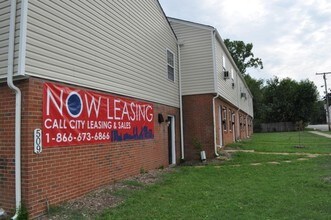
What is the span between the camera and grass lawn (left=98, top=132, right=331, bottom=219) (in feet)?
19.8

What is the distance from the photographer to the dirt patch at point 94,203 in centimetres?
590

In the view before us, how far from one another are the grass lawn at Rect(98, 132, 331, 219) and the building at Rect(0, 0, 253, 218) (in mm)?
1225

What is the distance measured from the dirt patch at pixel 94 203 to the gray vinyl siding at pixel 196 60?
696 centimetres

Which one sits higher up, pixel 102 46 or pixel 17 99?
pixel 102 46

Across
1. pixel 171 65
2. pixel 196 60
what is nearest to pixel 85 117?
pixel 171 65

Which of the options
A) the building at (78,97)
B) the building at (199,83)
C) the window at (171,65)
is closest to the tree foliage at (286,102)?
the building at (199,83)

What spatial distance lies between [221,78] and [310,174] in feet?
25.2

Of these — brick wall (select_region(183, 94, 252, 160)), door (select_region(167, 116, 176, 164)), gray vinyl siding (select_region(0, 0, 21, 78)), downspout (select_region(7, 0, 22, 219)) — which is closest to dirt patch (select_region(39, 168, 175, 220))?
downspout (select_region(7, 0, 22, 219))

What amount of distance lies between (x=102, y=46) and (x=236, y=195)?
5017 mm

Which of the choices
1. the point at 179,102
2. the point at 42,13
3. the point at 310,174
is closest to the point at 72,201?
the point at 42,13

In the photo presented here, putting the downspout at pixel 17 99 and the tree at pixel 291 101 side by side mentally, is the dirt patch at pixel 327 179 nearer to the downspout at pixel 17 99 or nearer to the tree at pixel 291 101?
the downspout at pixel 17 99

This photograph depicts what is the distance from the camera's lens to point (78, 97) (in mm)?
7219

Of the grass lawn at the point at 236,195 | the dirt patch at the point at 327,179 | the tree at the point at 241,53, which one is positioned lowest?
the grass lawn at the point at 236,195

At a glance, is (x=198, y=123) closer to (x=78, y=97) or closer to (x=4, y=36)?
(x=78, y=97)
